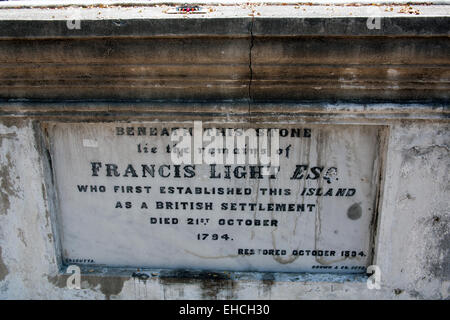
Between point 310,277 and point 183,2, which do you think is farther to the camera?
point 310,277

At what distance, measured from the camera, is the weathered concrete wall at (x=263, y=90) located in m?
1.70

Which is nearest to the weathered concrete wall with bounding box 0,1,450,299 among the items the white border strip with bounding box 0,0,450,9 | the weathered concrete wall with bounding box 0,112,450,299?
the weathered concrete wall with bounding box 0,112,450,299

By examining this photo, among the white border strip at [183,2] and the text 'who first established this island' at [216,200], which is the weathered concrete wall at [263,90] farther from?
the white border strip at [183,2]

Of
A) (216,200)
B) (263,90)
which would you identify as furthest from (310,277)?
(263,90)

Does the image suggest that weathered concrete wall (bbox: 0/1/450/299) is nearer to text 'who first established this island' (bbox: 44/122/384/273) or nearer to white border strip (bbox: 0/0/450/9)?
text 'who first established this island' (bbox: 44/122/384/273)

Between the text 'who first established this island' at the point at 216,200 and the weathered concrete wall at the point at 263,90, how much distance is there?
8cm

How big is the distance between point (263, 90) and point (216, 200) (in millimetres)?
665

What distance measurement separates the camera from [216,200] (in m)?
2.07

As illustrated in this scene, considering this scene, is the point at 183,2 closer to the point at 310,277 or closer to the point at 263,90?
the point at 263,90

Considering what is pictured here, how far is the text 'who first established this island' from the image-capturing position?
1952 millimetres

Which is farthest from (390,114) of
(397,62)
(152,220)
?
(152,220)

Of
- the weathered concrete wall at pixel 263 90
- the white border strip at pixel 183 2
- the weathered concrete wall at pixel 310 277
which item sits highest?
the white border strip at pixel 183 2

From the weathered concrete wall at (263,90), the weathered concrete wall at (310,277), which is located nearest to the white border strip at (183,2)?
the weathered concrete wall at (263,90)

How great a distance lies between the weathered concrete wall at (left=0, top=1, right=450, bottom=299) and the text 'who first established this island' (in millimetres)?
79
